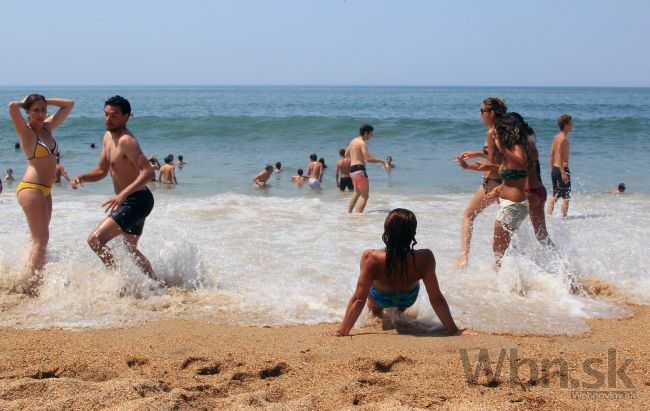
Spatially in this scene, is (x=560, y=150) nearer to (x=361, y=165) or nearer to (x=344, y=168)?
(x=361, y=165)

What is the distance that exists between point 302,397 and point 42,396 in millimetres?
1310

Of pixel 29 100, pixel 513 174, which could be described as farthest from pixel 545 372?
pixel 29 100

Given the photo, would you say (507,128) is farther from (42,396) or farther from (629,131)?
(629,131)

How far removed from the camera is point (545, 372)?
3570 mm

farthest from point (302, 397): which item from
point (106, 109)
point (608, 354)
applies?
point (106, 109)

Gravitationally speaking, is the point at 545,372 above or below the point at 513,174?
below

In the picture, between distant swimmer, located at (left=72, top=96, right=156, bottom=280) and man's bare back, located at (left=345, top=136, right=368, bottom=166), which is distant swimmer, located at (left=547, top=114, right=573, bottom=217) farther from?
distant swimmer, located at (left=72, top=96, right=156, bottom=280)

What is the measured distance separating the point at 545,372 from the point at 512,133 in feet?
8.21

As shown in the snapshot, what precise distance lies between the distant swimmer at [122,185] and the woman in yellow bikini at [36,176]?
0.41m

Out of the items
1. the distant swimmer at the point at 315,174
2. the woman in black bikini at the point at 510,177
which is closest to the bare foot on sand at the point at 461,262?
the woman in black bikini at the point at 510,177

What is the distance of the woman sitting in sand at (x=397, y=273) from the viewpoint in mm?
4137

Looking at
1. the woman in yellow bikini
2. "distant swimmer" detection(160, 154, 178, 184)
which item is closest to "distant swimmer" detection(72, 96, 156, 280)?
the woman in yellow bikini

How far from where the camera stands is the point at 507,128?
18.0 feet

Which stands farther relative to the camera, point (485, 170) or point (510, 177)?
point (485, 170)
